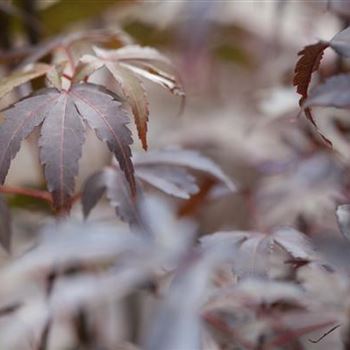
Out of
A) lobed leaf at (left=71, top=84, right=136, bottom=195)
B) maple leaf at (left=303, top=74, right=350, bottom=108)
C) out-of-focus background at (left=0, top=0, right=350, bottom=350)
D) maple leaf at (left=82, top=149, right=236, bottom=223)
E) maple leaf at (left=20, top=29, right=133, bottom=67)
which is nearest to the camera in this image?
maple leaf at (left=303, top=74, right=350, bottom=108)

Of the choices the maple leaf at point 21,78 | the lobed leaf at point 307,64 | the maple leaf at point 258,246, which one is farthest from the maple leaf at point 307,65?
the maple leaf at point 21,78

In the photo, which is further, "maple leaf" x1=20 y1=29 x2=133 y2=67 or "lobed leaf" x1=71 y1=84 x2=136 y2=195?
"maple leaf" x1=20 y1=29 x2=133 y2=67

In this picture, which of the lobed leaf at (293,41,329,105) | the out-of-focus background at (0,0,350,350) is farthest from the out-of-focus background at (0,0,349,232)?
the lobed leaf at (293,41,329,105)

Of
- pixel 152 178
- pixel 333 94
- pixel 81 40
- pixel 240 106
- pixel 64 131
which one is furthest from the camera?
pixel 240 106

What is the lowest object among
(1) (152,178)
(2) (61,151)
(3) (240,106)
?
(3) (240,106)

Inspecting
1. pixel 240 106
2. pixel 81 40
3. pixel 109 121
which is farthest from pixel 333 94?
pixel 240 106

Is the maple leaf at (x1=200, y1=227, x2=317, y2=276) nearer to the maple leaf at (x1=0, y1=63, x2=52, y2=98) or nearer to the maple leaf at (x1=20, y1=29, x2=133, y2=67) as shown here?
the maple leaf at (x1=0, y1=63, x2=52, y2=98)

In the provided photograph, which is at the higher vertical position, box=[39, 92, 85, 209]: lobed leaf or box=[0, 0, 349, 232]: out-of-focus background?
box=[39, 92, 85, 209]: lobed leaf

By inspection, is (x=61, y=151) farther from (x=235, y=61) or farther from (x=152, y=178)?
(x=235, y=61)
